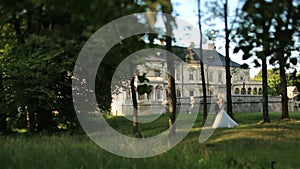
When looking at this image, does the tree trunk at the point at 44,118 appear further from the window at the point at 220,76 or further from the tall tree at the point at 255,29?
the window at the point at 220,76

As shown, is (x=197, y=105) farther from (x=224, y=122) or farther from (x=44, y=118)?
(x=44, y=118)

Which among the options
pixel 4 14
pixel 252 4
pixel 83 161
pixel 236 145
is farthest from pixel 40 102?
pixel 252 4

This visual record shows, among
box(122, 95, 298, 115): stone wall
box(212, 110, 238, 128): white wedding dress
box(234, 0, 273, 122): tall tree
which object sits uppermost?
box(234, 0, 273, 122): tall tree

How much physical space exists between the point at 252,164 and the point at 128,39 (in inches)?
263

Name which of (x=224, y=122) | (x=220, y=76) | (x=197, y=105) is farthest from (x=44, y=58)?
(x=220, y=76)

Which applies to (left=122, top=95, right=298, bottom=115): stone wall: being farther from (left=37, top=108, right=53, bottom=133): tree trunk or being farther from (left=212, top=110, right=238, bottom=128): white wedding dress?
(left=37, top=108, right=53, bottom=133): tree trunk

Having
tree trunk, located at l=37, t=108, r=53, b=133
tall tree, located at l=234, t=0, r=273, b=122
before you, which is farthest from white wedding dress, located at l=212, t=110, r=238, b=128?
tall tree, located at l=234, t=0, r=273, b=122

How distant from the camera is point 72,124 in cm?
2870

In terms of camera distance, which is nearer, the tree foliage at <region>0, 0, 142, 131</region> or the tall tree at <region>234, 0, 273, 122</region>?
the tree foliage at <region>0, 0, 142, 131</region>

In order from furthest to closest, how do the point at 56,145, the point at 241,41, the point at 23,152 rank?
the point at 56,145
the point at 23,152
the point at 241,41

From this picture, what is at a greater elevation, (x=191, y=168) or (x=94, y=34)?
(x=94, y=34)

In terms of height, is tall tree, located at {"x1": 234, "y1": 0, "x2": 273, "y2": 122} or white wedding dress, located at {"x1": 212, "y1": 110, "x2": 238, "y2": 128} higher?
tall tree, located at {"x1": 234, "y1": 0, "x2": 273, "y2": 122}

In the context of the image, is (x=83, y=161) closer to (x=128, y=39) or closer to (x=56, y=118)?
(x=128, y=39)

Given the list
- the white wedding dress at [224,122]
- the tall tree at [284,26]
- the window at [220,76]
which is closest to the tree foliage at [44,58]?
the tall tree at [284,26]
